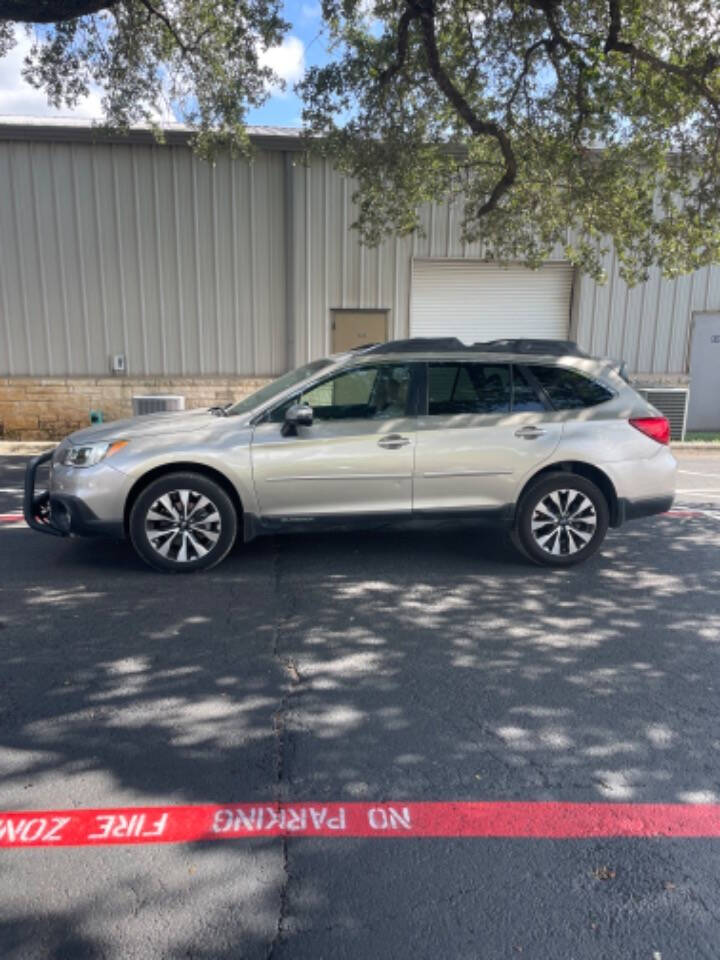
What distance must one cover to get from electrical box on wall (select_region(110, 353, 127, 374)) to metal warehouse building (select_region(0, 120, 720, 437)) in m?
0.03

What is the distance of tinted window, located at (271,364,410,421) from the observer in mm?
5352

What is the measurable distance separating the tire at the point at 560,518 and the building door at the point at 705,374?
33.9 ft

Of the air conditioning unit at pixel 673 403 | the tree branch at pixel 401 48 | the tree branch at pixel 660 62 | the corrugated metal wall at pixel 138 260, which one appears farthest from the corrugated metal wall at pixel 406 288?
the tree branch at pixel 660 62

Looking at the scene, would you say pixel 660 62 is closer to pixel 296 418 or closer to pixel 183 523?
pixel 296 418

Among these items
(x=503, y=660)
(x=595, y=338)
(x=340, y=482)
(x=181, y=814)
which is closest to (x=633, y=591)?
(x=503, y=660)

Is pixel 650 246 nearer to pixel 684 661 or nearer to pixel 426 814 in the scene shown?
pixel 684 661

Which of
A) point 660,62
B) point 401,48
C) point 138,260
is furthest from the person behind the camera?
point 138,260

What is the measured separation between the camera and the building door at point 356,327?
13.1 metres

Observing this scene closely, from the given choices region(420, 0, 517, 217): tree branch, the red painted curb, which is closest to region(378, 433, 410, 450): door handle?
the red painted curb

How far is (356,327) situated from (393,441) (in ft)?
27.4

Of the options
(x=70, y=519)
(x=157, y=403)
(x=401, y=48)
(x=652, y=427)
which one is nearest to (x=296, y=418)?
(x=70, y=519)

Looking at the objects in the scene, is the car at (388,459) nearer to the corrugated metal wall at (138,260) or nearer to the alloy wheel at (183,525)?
the alloy wheel at (183,525)

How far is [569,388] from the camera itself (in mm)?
5562

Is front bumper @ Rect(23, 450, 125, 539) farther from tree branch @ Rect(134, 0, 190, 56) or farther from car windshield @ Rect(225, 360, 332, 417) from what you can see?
tree branch @ Rect(134, 0, 190, 56)
